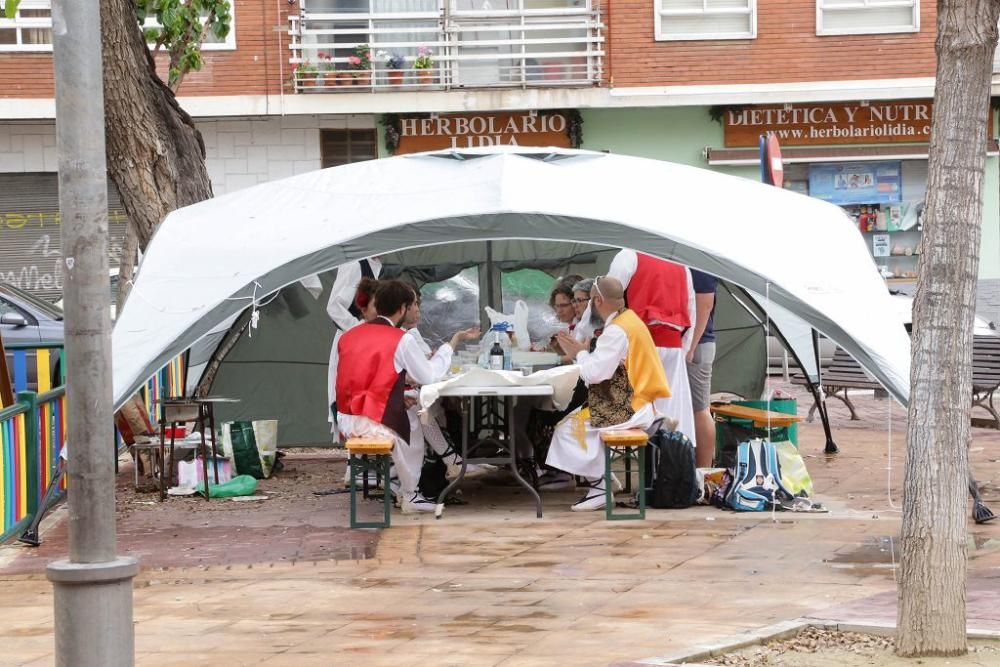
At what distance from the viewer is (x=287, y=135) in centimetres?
2578

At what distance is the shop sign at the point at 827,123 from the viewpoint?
2570 cm

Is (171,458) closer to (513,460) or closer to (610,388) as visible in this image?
(513,460)

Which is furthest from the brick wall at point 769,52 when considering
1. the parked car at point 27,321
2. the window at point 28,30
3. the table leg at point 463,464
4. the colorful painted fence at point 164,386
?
the table leg at point 463,464

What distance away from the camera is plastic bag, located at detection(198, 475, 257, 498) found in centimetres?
1172

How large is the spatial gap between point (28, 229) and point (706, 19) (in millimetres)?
11812

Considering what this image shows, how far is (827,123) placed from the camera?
25.8 meters

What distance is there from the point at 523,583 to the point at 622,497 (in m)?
3.15

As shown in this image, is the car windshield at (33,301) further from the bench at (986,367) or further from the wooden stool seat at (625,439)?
the bench at (986,367)

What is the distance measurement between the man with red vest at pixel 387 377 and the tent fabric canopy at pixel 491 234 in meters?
0.46

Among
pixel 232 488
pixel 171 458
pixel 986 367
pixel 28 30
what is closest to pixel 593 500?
pixel 232 488

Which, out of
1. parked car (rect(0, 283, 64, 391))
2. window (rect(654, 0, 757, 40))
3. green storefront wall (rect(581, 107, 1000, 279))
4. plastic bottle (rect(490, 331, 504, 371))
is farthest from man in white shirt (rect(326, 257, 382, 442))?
window (rect(654, 0, 757, 40))

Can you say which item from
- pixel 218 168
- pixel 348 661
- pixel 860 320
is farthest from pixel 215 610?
pixel 218 168

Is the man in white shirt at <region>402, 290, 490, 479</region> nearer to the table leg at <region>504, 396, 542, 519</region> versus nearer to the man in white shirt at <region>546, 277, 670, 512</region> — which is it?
the table leg at <region>504, 396, 542, 519</region>

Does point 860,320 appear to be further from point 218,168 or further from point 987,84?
point 218,168
